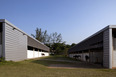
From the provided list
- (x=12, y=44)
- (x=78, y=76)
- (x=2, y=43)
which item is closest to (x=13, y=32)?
(x=12, y=44)

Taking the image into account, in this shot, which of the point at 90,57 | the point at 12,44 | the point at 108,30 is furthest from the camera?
the point at 90,57

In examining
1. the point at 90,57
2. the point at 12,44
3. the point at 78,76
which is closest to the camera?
the point at 78,76

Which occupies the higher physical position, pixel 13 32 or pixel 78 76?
pixel 13 32

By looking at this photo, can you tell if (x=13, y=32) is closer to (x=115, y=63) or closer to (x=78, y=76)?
(x=78, y=76)

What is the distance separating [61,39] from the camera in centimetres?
7606

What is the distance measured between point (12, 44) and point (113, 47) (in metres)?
10.8

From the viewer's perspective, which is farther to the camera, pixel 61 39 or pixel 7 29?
pixel 61 39

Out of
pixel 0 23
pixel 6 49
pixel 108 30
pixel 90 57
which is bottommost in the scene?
pixel 90 57

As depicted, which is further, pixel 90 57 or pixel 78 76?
pixel 90 57

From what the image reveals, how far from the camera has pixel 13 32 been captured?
13.4 meters

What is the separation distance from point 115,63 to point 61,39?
215 feet

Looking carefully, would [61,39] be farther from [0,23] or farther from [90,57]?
[0,23]

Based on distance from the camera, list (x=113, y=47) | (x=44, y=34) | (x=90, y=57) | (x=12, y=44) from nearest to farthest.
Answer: (x=113, y=47)
(x=12, y=44)
(x=90, y=57)
(x=44, y=34)

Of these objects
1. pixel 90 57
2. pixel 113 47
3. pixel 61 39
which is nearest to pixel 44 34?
pixel 61 39
